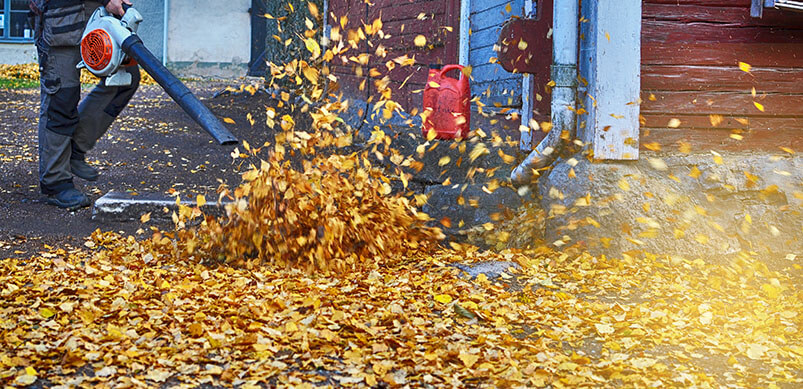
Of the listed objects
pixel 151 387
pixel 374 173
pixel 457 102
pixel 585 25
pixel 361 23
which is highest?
pixel 361 23

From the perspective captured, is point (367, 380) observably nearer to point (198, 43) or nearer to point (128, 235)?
point (128, 235)

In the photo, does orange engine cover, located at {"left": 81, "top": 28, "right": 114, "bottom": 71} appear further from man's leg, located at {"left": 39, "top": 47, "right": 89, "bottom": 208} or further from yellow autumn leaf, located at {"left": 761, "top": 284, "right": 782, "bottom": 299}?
yellow autumn leaf, located at {"left": 761, "top": 284, "right": 782, "bottom": 299}

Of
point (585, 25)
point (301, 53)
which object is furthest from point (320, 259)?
point (301, 53)

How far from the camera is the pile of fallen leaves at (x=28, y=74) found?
51.9 feet

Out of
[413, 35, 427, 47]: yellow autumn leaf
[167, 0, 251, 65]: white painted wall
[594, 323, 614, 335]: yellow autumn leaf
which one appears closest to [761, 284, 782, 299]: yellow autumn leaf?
Result: [594, 323, 614, 335]: yellow autumn leaf

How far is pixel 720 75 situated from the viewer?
4.96 m

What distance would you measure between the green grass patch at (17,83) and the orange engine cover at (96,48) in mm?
9168

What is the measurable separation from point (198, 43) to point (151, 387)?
17269 millimetres

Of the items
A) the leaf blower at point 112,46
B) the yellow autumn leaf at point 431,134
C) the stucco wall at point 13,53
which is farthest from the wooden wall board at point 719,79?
the stucco wall at point 13,53

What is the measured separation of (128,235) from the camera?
5074 mm

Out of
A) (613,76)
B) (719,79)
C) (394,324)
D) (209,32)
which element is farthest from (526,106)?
(209,32)

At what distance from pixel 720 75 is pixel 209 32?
52.0 feet

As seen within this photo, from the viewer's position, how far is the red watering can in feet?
20.2

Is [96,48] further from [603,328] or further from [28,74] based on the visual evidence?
[28,74]
